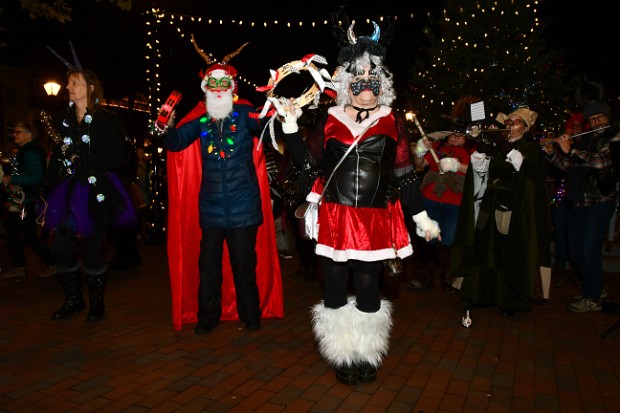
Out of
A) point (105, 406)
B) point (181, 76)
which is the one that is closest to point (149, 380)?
point (105, 406)

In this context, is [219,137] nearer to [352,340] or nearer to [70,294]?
[352,340]

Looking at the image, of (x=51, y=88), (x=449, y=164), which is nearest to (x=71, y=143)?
(x=449, y=164)

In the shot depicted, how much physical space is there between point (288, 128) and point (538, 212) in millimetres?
2821

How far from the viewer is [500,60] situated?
37.3 ft

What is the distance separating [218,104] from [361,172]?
164 centimetres

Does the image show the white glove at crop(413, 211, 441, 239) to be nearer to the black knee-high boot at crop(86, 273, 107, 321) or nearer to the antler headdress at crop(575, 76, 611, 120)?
the antler headdress at crop(575, 76, 611, 120)

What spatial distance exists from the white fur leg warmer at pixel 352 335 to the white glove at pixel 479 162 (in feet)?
6.90

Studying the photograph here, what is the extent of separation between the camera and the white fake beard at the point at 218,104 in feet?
14.3

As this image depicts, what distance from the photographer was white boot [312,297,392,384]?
3.38m

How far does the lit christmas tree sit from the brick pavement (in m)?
7.29

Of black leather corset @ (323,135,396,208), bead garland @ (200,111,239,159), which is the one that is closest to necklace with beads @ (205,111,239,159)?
bead garland @ (200,111,239,159)

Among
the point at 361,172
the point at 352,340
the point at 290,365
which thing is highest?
the point at 361,172

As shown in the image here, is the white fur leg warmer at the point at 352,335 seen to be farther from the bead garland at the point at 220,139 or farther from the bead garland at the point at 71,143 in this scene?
the bead garland at the point at 71,143

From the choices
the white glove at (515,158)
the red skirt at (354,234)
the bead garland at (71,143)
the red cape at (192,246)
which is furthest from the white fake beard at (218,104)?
the white glove at (515,158)
